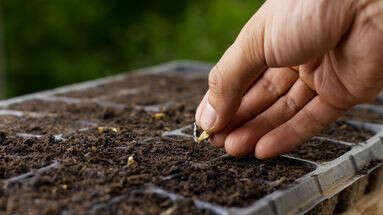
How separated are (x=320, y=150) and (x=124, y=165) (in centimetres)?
72

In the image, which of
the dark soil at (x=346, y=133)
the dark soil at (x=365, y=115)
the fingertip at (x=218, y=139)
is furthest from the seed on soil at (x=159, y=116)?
the dark soil at (x=365, y=115)

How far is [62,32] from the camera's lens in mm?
5383

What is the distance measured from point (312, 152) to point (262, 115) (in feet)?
0.73

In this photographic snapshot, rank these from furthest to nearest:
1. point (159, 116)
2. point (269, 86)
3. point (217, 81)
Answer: point (159, 116)
point (269, 86)
point (217, 81)

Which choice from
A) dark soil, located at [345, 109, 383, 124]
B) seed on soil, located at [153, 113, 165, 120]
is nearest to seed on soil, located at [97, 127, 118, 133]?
seed on soil, located at [153, 113, 165, 120]

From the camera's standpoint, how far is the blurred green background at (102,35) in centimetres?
534

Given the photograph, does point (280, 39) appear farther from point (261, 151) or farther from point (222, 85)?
point (261, 151)

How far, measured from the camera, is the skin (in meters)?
1.48

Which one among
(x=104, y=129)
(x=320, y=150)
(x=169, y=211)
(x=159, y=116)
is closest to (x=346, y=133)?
(x=320, y=150)

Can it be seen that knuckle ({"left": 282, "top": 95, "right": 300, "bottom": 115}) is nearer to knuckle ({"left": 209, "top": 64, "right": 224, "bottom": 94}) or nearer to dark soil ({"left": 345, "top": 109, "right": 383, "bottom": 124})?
knuckle ({"left": 209, "top": 64, "right": 224, "bottom": 94})

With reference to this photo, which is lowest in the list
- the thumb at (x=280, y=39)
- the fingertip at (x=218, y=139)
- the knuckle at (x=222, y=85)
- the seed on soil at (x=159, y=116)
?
the seed on soil at (x=159, y=116)

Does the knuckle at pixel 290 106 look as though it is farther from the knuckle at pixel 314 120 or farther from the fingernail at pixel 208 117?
the fingernail at pixel 208 117

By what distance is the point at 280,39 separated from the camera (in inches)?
57.9

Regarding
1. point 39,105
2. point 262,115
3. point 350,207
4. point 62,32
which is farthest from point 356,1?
point 62,32
